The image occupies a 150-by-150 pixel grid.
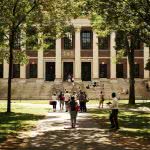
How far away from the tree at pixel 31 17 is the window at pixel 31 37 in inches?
14.6

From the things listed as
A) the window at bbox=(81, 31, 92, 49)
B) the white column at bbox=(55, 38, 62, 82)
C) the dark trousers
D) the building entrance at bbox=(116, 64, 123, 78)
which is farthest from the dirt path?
the window at bbox=(81, 31, 92, 49)

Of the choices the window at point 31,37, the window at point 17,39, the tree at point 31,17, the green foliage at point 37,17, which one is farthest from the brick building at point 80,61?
the window at point 31,37

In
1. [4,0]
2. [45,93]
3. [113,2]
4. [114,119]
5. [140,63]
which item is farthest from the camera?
[140,63]

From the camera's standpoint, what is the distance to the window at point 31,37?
33594 millimetres

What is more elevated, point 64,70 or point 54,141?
point 64,70

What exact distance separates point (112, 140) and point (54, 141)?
2.19m

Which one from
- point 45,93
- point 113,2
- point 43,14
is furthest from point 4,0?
point 45,93

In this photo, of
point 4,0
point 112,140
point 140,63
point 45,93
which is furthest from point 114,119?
point 140,63

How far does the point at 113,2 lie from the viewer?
23703mm

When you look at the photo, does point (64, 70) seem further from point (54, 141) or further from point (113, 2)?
point (54, 141)

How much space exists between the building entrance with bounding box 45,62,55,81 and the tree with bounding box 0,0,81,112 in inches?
1393

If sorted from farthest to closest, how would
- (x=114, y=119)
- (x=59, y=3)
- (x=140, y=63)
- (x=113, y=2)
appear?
(x=140, y=63)
(x=59, y=3)
(x=113, y=2)
(x=114, y=119)

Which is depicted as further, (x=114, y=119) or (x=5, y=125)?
(x=5, y=125)

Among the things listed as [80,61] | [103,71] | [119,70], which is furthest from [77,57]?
[119,70]
